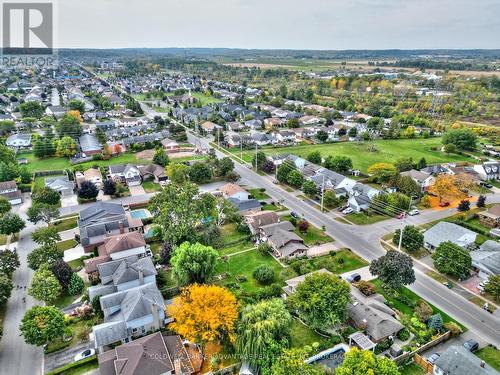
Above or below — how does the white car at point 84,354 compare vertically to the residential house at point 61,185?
below

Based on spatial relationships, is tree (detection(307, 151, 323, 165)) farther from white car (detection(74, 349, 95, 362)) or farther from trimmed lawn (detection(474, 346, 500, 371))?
white car (detection(74, 349, 95, 362))

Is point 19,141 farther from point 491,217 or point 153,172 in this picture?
point 491,217

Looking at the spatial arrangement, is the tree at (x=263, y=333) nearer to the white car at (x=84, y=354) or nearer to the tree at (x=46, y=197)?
the white car at (x=84, y=354)

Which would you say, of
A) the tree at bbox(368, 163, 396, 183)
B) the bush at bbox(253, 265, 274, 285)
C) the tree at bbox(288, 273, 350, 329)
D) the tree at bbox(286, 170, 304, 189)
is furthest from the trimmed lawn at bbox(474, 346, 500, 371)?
the tree at bbox(286, 170, 304, 189)

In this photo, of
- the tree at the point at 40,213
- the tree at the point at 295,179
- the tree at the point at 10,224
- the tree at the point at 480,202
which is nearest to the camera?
the tree at the point at 10,224

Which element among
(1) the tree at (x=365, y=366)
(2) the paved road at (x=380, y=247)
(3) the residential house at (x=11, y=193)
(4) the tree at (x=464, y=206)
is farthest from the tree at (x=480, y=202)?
(3) the residential house at (x=11, y=193)

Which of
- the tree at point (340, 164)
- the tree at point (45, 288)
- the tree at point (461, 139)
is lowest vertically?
the tree at point (45, 288)

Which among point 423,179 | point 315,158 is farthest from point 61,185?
point 423,179
